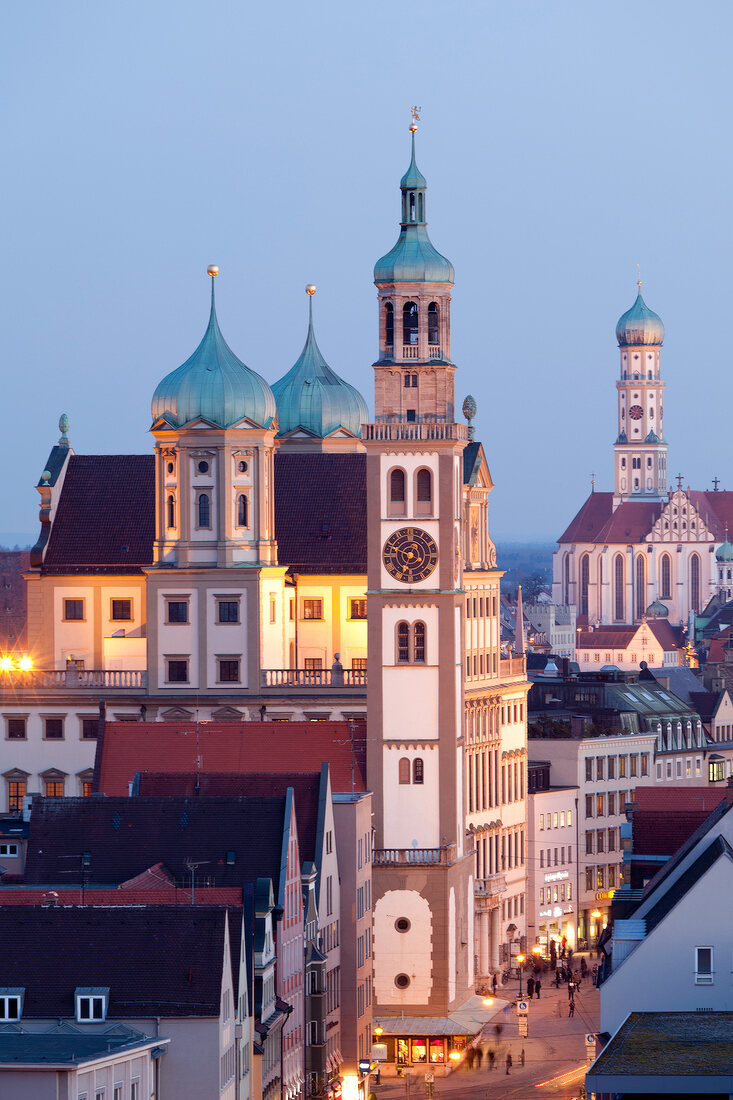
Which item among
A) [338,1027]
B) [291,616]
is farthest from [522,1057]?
[291,616]

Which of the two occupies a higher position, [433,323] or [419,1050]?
[433,323]

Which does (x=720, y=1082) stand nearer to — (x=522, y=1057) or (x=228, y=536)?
(x=522, y=1057)

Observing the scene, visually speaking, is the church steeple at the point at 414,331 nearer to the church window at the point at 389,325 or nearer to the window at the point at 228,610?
the church window at the point at 389,325

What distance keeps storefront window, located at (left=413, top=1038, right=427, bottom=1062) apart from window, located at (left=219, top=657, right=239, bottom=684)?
19.1 metres

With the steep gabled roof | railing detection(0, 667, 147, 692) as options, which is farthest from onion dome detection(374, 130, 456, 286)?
the steep gabled roof

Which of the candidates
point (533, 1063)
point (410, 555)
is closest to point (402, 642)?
point (410, 555)

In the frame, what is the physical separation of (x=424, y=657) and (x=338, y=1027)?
16562 mm

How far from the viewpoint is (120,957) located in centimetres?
7638

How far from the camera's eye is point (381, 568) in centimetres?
11406

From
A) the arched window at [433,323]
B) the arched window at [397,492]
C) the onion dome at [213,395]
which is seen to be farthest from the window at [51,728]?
the arched window at [433,323]

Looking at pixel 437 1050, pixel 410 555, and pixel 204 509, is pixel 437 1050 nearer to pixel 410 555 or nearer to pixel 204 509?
Result: pixel 410 555

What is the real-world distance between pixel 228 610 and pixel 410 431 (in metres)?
13.7

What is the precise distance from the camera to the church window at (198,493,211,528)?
A: 123750mm

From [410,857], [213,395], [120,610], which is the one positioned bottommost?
[410,857]
